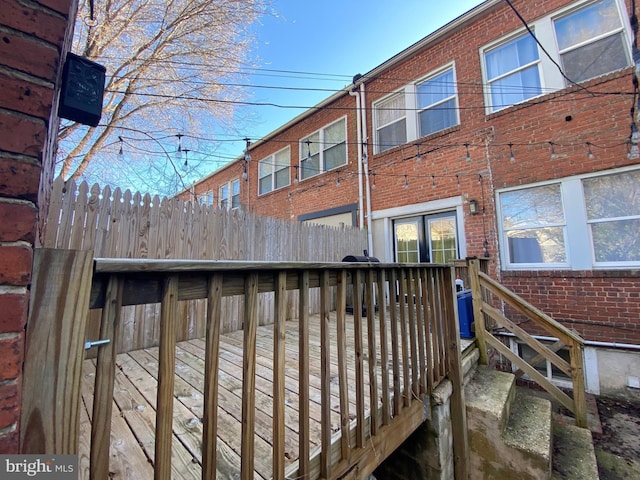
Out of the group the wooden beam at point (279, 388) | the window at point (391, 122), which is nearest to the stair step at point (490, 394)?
the wooden beam at point (279, 388)

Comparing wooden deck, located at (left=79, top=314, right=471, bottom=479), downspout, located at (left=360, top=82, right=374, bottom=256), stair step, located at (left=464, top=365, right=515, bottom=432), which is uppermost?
downspout, located at (left=360, top=82, right=374, bottom=256)

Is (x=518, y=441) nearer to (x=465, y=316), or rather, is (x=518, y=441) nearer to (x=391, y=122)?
(x=465, y=316)

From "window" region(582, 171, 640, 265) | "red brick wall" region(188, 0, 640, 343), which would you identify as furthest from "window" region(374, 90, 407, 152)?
"window" region(582, 171, 640, 265)

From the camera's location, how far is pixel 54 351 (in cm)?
64

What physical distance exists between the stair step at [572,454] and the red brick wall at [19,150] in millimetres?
3412

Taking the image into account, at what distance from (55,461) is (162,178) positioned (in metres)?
8.06

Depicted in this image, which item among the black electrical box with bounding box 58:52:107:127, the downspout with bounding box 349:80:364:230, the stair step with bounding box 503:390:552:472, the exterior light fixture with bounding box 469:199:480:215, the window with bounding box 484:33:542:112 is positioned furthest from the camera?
the downspout with bounding box 349:80:364:230

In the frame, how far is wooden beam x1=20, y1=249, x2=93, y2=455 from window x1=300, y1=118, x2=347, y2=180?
24.0ft

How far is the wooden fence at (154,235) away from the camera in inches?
106

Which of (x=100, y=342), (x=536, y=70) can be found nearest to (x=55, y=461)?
(x=100, y=342)

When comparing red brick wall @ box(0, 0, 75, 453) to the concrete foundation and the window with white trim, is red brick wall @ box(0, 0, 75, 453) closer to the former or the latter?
the concrete foundation

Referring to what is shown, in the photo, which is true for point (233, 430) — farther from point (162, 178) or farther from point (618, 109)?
point (162, 178)

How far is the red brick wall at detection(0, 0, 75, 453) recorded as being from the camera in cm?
56

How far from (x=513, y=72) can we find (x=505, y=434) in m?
5.77
